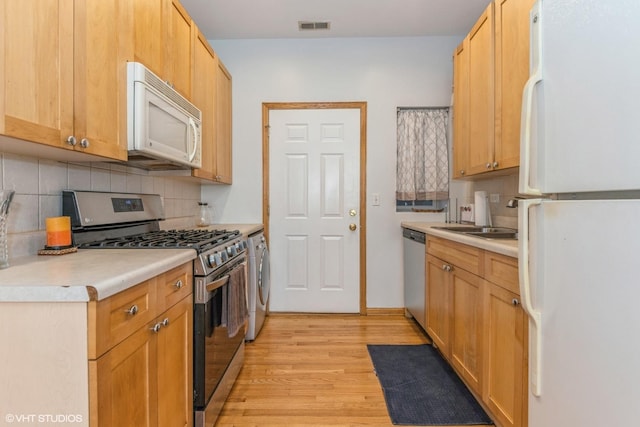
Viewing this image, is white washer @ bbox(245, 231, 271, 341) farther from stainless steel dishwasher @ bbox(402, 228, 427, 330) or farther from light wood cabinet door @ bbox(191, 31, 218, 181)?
stainless steel dishwasher @ bbox(402, 228, 427, 330)

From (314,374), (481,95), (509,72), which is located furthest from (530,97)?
(314,374)

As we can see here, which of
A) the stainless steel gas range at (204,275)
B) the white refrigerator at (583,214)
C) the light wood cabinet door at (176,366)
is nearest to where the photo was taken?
the white refrigerator at (583,214)

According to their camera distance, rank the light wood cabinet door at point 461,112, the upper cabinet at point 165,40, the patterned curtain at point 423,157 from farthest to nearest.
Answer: the patterned curtain at point 423,157 < the light wood cabinet door at point 461,112 < the upper cabinet at point 165,40

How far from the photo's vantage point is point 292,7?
2783mm

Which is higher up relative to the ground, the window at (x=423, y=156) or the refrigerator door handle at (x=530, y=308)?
the window at (x=423, y=156)

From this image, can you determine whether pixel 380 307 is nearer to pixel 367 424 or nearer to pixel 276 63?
pixel 367 424

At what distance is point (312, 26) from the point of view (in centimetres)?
309

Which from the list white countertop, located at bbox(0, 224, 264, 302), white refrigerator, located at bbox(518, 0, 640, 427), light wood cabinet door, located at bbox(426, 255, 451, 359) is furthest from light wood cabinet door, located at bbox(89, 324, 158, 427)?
light wood cabinet door, located at bbox(426, 255, 451, 359)

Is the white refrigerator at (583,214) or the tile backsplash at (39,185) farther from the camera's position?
the tile backsplash at (39,185)

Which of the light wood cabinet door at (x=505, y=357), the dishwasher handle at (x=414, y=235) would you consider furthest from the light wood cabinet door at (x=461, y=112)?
the light wood cabinet door at (x=505, y=357)

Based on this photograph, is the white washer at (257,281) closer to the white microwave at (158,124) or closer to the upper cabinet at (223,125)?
the upper cabinet at (223,125)

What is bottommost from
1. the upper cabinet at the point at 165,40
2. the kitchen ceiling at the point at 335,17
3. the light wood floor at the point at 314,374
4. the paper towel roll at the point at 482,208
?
the light wood floor at the point at 314,374

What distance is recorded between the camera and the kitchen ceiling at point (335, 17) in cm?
274

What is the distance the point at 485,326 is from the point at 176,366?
143 centimetres
